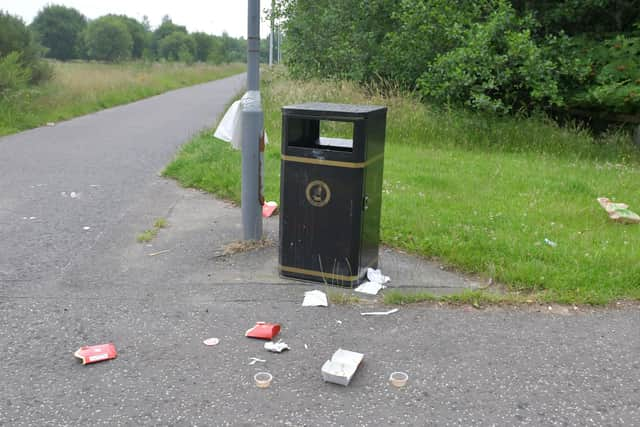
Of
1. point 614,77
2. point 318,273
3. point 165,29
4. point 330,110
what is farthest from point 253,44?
point 165,29

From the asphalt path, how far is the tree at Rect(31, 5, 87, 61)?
3565 inches

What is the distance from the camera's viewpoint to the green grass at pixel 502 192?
513 centimetres

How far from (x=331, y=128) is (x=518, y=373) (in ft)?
29.7

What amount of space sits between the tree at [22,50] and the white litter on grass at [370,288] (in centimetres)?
1484

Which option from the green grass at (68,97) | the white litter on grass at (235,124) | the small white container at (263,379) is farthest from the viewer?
the green grass at (68,97)

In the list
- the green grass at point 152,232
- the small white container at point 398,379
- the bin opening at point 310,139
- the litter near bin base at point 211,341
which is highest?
the bin opening at point 310,139

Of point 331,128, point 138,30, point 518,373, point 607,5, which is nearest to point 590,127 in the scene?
point 607,5

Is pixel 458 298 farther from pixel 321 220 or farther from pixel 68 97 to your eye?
pixel 68 97

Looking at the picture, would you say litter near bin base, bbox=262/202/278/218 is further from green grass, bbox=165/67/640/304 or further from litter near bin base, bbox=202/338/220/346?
litter near bin base, bbox=202/338/220/346

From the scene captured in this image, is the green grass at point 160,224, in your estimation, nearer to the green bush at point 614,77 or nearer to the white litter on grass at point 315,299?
the white litter on grass at point 315,299

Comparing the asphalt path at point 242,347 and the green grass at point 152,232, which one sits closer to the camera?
the asphalt path at point 242,347

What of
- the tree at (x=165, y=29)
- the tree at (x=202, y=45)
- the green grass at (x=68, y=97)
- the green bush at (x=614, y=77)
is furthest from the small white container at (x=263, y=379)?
the tree at (x=165, y=29)

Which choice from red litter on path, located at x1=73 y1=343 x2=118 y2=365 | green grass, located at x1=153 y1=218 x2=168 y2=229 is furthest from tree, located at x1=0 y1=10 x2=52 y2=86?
red litter on path, located at x1=73 y1=343 x2=118 y2=365

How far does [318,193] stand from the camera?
15.6ft
